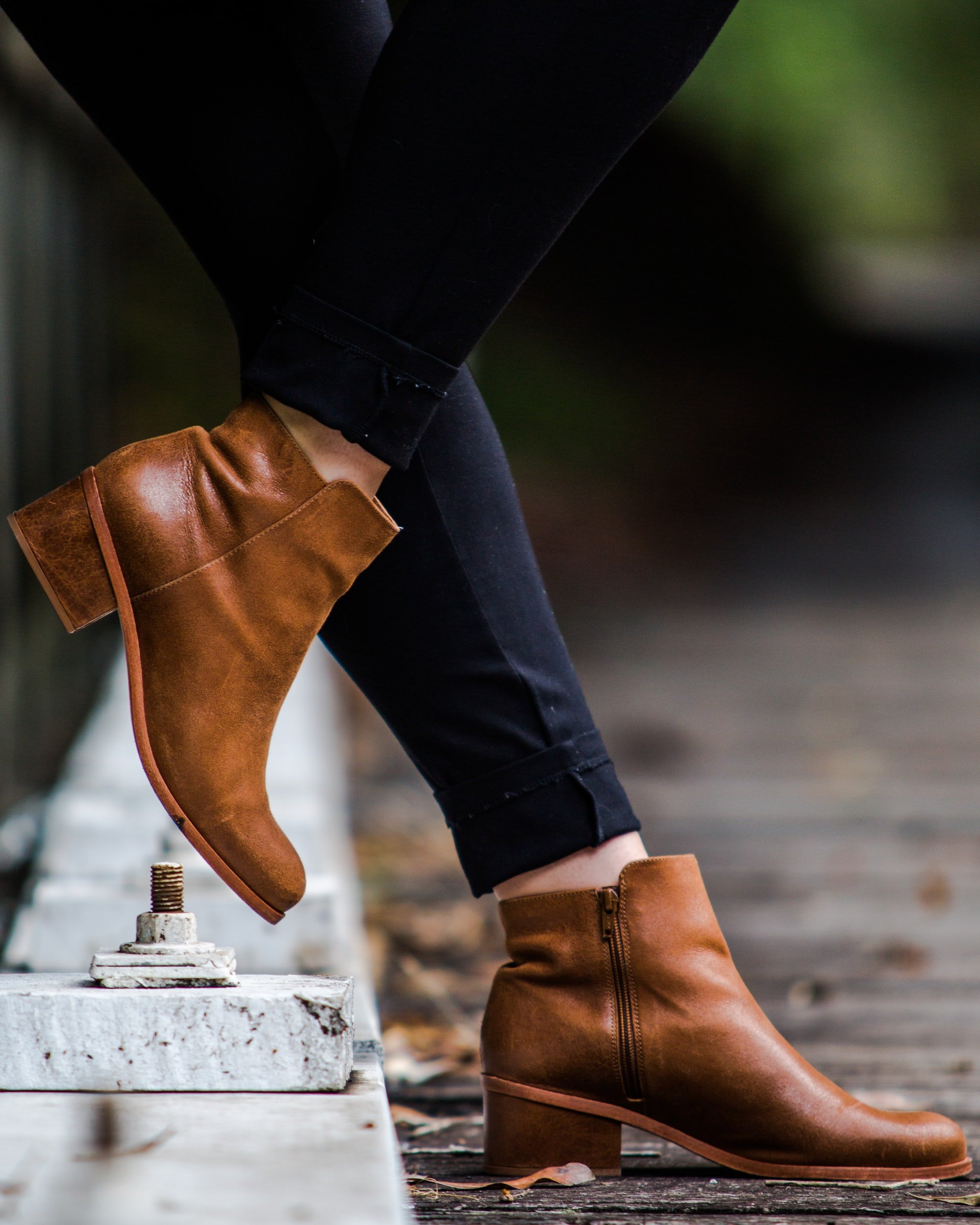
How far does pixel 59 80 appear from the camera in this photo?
96 cm

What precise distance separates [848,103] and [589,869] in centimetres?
1003

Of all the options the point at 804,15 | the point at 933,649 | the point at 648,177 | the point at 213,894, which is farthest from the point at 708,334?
the point at 213,894

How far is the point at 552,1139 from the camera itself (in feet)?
3.28

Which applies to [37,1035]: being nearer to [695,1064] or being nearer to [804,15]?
[695,1064]

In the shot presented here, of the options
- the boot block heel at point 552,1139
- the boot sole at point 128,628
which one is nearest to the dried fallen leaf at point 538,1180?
the boot block heel at point 552,1139

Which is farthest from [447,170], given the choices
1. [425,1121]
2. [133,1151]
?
[425,1121]

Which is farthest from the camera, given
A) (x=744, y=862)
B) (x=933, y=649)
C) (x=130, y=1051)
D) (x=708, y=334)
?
(x=708, y=334)

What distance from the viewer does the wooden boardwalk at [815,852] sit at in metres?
0.96

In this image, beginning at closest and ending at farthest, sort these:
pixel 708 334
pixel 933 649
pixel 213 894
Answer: pixel 213 894, pixel 933 649, pixel 708 334

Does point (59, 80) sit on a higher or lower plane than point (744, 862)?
higher

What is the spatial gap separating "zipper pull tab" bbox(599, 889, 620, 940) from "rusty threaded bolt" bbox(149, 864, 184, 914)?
29 centimetres

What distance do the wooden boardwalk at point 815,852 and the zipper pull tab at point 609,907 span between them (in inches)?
6.9

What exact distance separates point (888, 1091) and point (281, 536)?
2.78 feet

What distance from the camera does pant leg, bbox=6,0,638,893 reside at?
2.98ft
